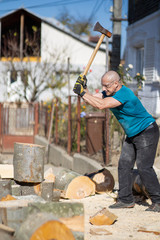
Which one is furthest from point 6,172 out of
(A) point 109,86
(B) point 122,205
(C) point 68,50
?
(C) point 68,50

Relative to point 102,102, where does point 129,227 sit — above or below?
below

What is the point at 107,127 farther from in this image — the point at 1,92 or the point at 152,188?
the point at 1,92

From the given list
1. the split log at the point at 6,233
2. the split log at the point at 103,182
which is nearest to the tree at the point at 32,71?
the split log at the point at 103,182

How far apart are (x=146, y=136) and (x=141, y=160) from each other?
322 millimetres

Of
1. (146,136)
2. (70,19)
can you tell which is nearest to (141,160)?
(146,136)

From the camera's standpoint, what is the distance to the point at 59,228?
330cm

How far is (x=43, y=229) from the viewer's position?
322 centimetres

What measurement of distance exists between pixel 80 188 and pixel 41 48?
1820cm

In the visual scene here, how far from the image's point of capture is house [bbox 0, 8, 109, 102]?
2303 centimetres

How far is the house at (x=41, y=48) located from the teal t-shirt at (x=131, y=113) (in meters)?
17.3

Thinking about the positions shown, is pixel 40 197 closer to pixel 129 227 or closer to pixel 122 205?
pixel 129 227

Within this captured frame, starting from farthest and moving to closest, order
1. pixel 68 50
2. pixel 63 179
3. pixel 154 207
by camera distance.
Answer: pixel 68 50 < pixel 63 179 < pixel 154 207

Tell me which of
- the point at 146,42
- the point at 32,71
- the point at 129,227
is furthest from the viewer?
the point at 32,71

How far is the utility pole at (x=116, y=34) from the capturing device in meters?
11.3
